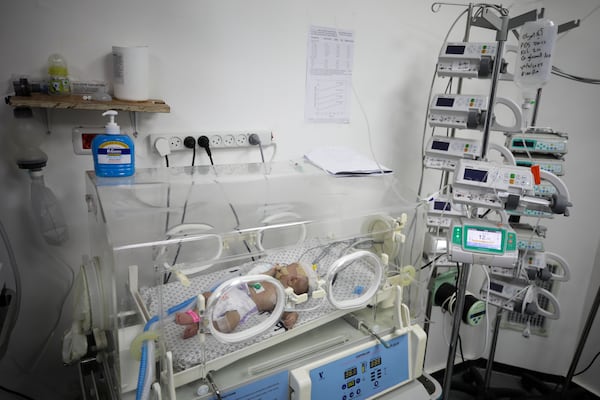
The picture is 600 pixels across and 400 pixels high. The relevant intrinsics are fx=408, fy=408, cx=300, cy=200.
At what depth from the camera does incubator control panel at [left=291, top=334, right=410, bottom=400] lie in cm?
120

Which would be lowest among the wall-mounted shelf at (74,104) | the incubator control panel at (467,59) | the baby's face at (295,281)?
the baby's face at (295,281)

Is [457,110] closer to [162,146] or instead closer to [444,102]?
[444,102]

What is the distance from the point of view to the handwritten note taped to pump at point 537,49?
4.82 ft

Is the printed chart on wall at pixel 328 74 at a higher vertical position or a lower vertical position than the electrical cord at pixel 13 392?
higher

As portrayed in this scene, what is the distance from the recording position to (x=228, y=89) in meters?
1.77

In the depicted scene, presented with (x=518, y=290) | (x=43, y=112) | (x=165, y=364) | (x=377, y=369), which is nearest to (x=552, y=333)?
(x=518, y=290)

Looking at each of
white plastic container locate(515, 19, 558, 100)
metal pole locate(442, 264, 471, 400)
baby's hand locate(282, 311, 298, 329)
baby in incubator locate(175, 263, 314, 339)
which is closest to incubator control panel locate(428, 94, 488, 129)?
white plastic container locate(515, 19, 558, 100)

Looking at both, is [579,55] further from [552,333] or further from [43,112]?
[43,112]

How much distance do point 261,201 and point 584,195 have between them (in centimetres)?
200

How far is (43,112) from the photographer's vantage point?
1.46m

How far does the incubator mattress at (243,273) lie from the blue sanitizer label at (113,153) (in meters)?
0.50

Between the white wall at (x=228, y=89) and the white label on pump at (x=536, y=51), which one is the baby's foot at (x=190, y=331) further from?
the white label on pump at (x=536, y=51)

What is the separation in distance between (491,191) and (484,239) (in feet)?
0.58

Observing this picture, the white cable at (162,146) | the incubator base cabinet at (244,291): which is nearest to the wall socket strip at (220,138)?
the white cable at (162,146)
